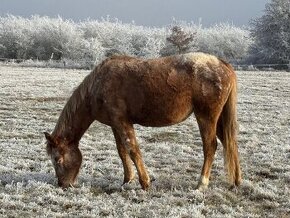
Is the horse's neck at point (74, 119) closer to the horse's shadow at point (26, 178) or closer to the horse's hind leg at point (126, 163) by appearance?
the horse's hind leg at point (126, 163)

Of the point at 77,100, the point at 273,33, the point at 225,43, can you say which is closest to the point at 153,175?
the point at 77,100

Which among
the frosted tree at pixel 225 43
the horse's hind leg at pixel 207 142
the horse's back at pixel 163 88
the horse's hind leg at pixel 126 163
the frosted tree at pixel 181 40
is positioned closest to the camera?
the horse's back at pixel 163 88

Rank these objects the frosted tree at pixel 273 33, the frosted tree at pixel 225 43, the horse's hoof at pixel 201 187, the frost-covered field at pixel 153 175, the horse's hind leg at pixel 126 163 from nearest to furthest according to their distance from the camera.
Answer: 1. the frost-covered field at pixel 153 175
2. the horse's hoof at pixel 201 187
3. the horse's hind leg at pixel 126 163
4. the frosted tree at pixel 273 33
5. the frosted tree at pixel 225 43

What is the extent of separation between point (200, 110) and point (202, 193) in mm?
1363

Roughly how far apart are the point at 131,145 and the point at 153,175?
4.39ft

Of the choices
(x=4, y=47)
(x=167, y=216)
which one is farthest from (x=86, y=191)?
(x=4, y=47)

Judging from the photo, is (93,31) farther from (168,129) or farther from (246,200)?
(246,200)

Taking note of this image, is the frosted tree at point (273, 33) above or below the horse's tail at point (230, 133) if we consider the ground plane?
above

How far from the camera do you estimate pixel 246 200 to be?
7.76m

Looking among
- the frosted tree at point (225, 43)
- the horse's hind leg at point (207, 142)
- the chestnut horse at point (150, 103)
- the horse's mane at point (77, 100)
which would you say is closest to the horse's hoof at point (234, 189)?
the chestnut horse at point (150, 103)

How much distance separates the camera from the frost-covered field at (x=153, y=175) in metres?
7.28

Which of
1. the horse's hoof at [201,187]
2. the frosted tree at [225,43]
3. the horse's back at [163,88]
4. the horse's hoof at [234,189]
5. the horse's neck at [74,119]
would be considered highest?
the frosted tree at [225,43]

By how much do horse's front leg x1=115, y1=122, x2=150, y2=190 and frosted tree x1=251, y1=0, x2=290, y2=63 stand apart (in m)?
40.4

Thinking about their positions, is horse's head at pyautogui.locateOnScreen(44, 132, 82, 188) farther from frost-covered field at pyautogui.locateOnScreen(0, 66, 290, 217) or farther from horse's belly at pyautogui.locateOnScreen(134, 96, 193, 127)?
horse's belly at pyautogui.locateOnScreen(134, 96, 193, 127)
